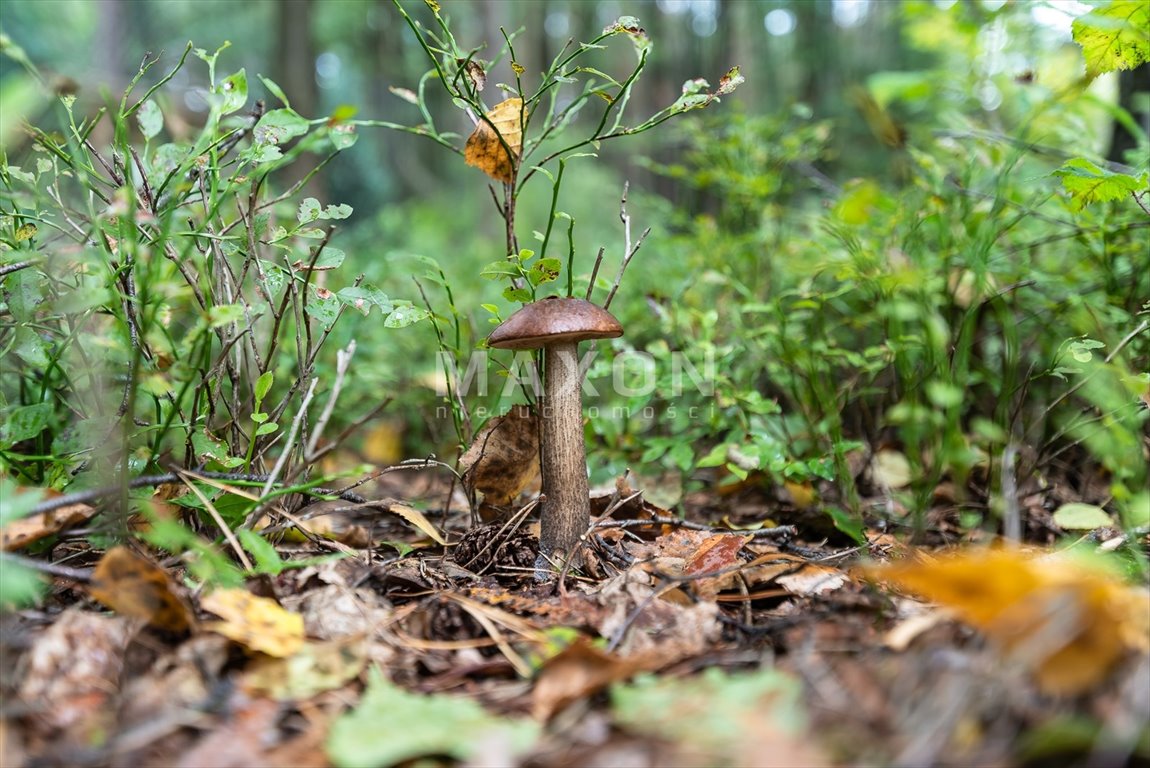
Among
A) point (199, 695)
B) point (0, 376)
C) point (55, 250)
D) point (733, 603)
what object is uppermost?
point (55, 250)

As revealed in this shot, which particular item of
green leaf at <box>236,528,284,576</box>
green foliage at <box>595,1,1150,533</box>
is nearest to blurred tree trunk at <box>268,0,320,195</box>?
green foliage at <box>595,1,1150,533</box>

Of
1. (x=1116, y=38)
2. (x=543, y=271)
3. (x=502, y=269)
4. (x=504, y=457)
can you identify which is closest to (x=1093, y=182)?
(x=1116, y=38)

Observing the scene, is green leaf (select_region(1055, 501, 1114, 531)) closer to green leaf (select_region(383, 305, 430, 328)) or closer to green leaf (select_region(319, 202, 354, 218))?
green leaf (select_region(383, 305, 430, 328))

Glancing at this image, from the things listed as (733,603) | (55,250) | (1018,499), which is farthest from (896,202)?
(55,250)

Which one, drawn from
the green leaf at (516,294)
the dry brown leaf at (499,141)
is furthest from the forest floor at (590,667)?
the dry brown leaf at (499,141)

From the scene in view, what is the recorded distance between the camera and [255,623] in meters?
1.36

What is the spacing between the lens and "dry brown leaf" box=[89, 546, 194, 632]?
4.39ft

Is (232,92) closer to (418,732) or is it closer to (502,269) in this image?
(502,269)

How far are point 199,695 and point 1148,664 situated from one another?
1.48 metres

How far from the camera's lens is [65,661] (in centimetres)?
127

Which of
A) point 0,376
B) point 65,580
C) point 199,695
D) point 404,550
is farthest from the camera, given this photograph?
point 0,376

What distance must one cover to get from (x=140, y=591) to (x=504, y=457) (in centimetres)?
115

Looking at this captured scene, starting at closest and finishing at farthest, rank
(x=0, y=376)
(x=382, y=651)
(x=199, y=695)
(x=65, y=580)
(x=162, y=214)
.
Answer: (x=199, y=695), (x=382, y=651), (x=65, y=580), (x=162, y=214), (x=0, y=376)

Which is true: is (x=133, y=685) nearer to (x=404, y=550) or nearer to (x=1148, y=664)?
(x=404, y=550)
